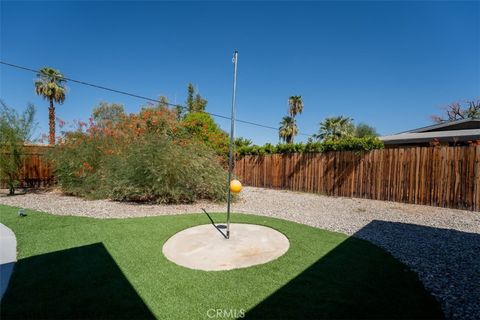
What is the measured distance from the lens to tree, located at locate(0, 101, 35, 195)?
8719 millimetres

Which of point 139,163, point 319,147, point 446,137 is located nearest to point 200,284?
point 139,163

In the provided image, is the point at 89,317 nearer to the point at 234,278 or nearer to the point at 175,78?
the point at 234,278

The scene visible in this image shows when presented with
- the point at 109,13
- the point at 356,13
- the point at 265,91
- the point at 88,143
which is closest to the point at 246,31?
the point at 356,13

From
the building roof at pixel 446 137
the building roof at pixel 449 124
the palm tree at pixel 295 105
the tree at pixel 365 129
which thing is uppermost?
the palm tree at pixel 295 105

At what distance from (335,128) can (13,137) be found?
2215cm

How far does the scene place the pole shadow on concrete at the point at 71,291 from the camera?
2.16 meters

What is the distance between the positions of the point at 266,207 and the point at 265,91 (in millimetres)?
10679

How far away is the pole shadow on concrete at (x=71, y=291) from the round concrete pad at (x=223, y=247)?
88cm

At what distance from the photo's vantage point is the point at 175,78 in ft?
49.2

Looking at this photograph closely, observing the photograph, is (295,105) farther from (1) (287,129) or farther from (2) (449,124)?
(2) (449,124)

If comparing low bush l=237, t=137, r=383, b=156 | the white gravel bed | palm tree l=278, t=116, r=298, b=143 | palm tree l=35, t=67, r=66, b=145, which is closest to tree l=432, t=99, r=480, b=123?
palm tree l=278, t=116, r=298, b=143

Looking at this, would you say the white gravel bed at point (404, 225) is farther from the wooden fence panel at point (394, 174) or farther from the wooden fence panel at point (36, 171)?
the wooden fence panel at point (36, 171)

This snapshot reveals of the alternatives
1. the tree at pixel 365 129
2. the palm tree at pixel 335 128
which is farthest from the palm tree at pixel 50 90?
the tree at pixel 365 129

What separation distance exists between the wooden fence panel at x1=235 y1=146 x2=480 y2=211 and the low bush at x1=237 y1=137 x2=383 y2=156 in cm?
22
